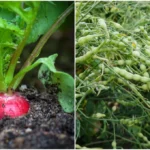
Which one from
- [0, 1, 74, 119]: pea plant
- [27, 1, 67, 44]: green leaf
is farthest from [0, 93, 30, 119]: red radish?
[27, 1, 67, 44]: green leaf

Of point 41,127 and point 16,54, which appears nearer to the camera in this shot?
point 41,127

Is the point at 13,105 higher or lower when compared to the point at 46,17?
lower

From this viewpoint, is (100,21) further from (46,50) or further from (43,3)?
(46,50)

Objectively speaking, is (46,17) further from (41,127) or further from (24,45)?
(41,127)

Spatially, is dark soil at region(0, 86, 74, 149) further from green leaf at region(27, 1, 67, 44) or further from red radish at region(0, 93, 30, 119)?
green leaf at region(27, 1, 67, 44)

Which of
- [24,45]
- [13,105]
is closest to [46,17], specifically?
[24,45]

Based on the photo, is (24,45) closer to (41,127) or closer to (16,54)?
(16,54)

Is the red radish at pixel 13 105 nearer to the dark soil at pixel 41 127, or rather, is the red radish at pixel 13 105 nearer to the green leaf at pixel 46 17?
Result: the dark soil at pixel 41 127
